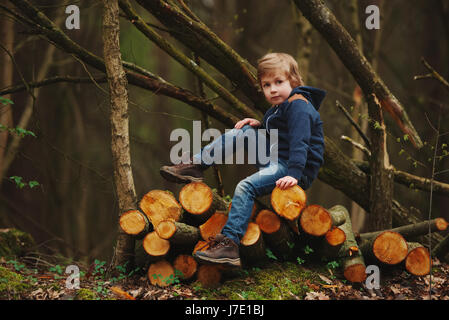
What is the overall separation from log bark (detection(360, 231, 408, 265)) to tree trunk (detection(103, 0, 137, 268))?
2244 millimetres

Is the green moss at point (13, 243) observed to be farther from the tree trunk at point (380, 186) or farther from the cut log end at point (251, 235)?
the tree trunk at point (380, 186)

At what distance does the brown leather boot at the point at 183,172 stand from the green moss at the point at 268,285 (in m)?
0.90

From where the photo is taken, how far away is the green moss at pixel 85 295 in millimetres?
3172

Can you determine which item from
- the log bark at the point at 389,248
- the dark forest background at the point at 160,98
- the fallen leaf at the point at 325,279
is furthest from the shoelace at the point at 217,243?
the dark forest background at the point at 160,98

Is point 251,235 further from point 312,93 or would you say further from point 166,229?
point 312,93

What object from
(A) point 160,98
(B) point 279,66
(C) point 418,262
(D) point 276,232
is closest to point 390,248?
(C) point 418,262

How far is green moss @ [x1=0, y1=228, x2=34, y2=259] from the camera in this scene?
4922mm

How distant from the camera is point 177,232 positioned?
3.24 meters

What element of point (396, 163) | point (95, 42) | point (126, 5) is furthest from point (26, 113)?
point (396, 163)

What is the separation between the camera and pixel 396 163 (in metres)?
5.55

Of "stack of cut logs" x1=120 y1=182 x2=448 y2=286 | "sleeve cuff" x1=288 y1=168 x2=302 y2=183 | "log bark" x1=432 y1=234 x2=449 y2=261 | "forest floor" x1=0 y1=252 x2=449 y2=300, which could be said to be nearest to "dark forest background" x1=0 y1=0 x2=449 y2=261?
"log bark" x1=432 y1=234 x2=449 y2=261

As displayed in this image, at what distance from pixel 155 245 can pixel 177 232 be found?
0.28m
